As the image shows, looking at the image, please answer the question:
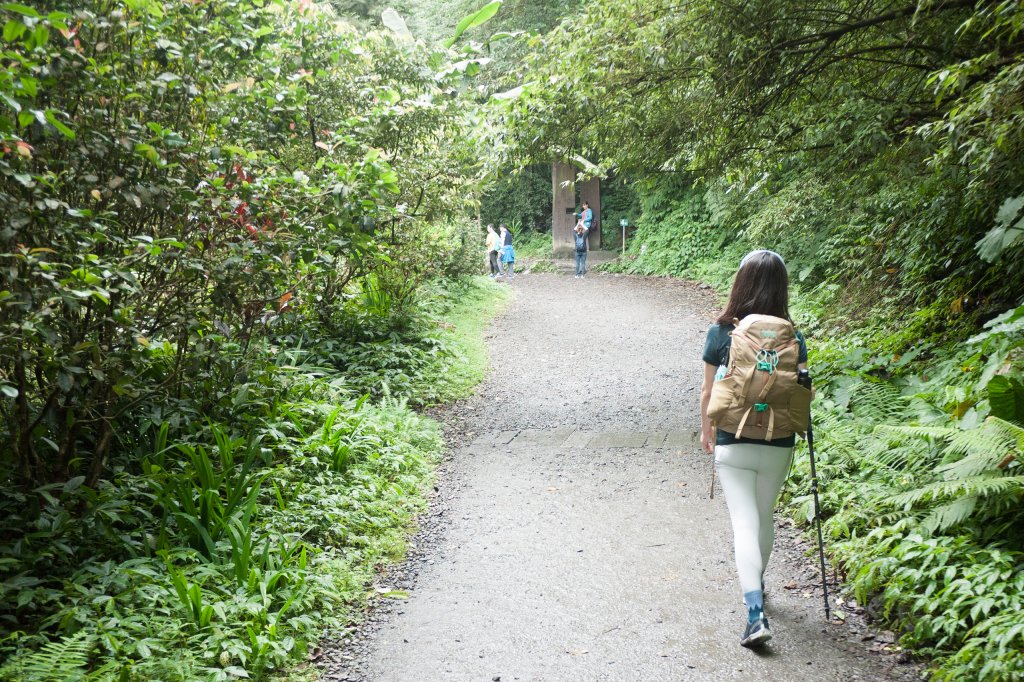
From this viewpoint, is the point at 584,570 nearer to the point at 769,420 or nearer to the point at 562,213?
the point at 769,420

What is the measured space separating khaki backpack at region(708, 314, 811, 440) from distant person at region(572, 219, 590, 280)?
18.5 metres

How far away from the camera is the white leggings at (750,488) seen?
160 inches

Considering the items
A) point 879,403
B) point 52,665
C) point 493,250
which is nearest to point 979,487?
point 879,403

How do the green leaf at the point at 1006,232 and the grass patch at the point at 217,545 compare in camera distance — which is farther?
the green leaf at the point at 1006,232

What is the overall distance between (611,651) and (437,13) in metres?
27.8

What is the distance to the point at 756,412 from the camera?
13.0 ft

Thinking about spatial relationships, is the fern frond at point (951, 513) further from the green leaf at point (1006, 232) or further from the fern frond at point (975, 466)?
the green leaf at point (1006, 232)

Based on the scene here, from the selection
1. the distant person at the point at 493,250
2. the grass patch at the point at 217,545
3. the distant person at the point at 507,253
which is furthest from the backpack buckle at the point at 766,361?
the distant person at the point at 507,253

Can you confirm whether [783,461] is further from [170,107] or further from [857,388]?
Answer: [170,107]

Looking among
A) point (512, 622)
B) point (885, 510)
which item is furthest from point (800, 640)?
point (512, 622)

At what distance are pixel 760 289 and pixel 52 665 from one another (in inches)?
154

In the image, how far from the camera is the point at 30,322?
3.85 meters

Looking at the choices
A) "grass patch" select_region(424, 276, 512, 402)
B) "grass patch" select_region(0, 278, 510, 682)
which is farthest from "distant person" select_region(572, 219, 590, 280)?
"grass patch" select_region(0, 278, 510, 682)

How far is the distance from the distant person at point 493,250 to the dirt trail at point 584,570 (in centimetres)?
1196
